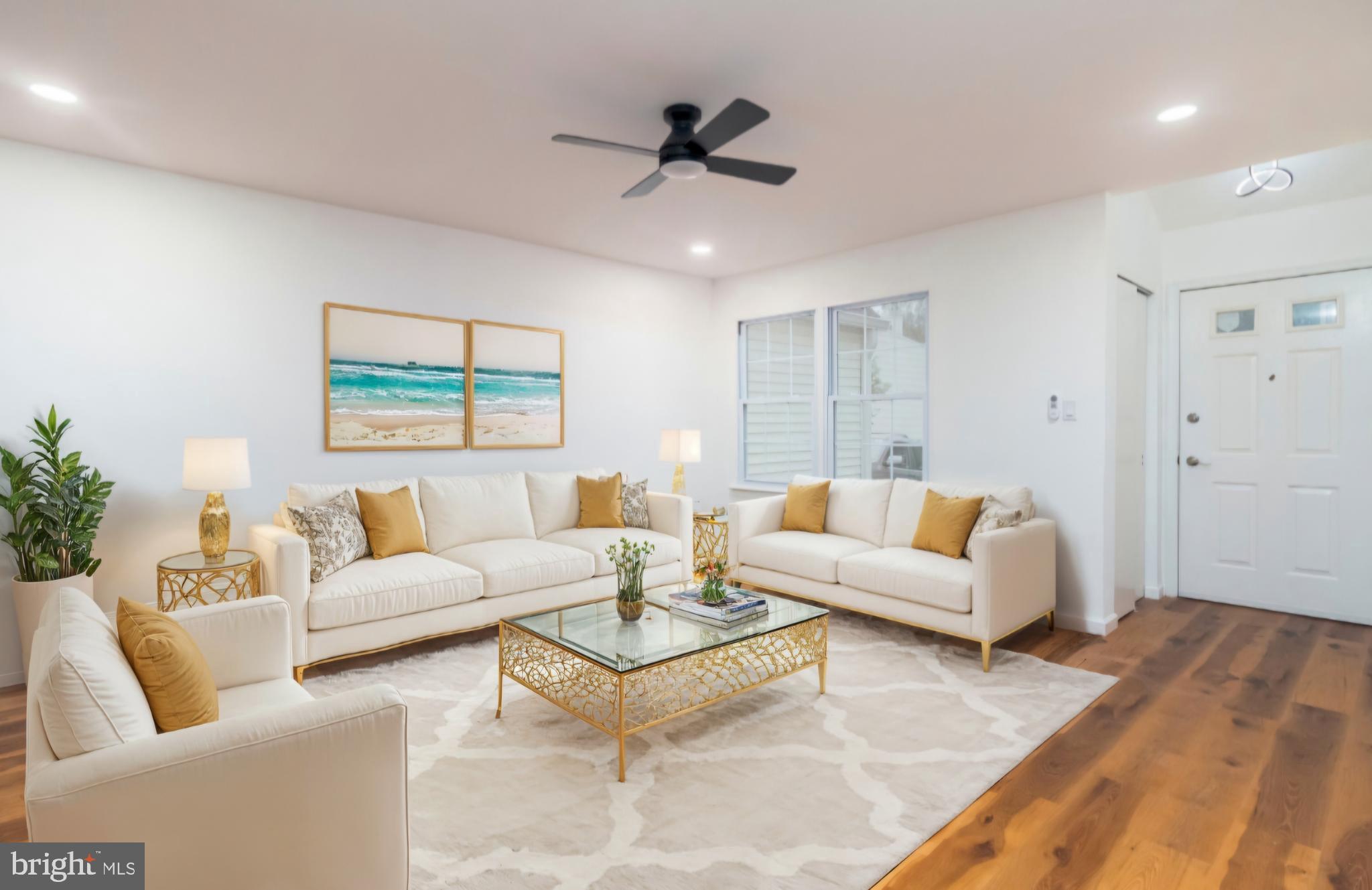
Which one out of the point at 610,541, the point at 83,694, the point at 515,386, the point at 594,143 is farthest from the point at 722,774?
the point at 515,386

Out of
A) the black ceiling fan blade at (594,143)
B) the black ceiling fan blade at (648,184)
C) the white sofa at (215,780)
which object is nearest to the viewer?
the white sofa at (215,780)

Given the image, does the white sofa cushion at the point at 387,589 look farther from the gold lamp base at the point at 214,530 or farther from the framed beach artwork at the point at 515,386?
the framed beach artwork at the point at 515,386

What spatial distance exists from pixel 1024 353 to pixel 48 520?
5.28m

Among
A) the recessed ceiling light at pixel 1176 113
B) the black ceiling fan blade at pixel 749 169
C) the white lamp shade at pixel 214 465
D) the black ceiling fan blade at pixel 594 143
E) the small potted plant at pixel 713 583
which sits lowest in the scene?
the small potted plant at pixel 713 583

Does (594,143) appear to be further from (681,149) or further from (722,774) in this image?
(722,774)

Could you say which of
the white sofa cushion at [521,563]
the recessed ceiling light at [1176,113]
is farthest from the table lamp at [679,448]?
the recessed ceiling light at [1176,113]

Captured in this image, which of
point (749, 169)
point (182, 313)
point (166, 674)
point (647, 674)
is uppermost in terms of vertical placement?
point (749, 169)

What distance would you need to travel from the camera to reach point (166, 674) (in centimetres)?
165

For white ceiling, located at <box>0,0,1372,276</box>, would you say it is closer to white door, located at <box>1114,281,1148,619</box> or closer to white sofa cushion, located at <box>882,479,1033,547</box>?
white door, located at <box>1114,281,1148,619</box>

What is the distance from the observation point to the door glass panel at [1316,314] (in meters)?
4.37

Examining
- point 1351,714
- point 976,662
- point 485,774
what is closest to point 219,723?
point 485,774

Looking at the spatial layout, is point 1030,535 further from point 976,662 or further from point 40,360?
point 40,360

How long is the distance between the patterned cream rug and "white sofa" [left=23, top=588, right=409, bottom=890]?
0.53 meters

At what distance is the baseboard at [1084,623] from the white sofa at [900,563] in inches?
5.8
